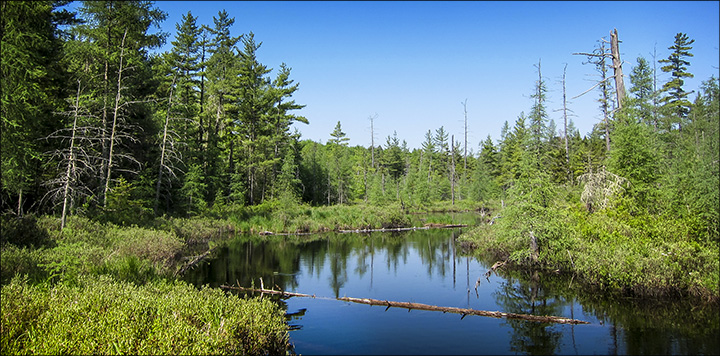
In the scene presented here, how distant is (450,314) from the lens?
37.9ft

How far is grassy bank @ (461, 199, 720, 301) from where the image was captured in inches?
461

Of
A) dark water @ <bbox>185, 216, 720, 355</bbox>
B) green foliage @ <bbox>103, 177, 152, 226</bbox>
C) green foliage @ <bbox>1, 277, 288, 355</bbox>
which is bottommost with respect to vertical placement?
dark water @ <bbox>185, 216, 720, 355</bbox>

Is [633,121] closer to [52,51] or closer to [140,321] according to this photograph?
[140,321]

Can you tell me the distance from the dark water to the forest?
1.41 m

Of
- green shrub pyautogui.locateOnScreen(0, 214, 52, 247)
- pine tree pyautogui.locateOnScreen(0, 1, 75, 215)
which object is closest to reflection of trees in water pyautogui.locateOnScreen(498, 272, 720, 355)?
green shrub pyautogui.locateOnScreen(0, 214, 52, 247)

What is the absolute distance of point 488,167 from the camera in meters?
71.1

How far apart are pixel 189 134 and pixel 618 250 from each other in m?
32.3

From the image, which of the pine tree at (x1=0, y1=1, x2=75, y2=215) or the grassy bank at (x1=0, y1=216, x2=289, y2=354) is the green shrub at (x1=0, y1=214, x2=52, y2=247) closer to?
the grassy bank at (x1=0, y1=216, x2=289, y2=354)

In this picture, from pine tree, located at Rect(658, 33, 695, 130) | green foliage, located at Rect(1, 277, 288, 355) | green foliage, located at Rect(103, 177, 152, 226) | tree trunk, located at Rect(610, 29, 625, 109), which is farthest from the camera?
pine tree, located at Rect(658, 33, 695, 130)

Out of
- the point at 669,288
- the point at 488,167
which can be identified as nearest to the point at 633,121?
the point at 669,288

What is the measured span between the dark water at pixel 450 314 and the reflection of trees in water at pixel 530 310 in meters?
0.02

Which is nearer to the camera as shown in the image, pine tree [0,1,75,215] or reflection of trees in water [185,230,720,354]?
reflection of trees in water [185,230,720,354]

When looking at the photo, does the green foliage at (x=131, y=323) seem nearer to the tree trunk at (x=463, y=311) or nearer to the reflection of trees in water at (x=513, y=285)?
the tree trunk at (x=463, y=311)

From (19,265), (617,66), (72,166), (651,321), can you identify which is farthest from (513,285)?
(72,166)
